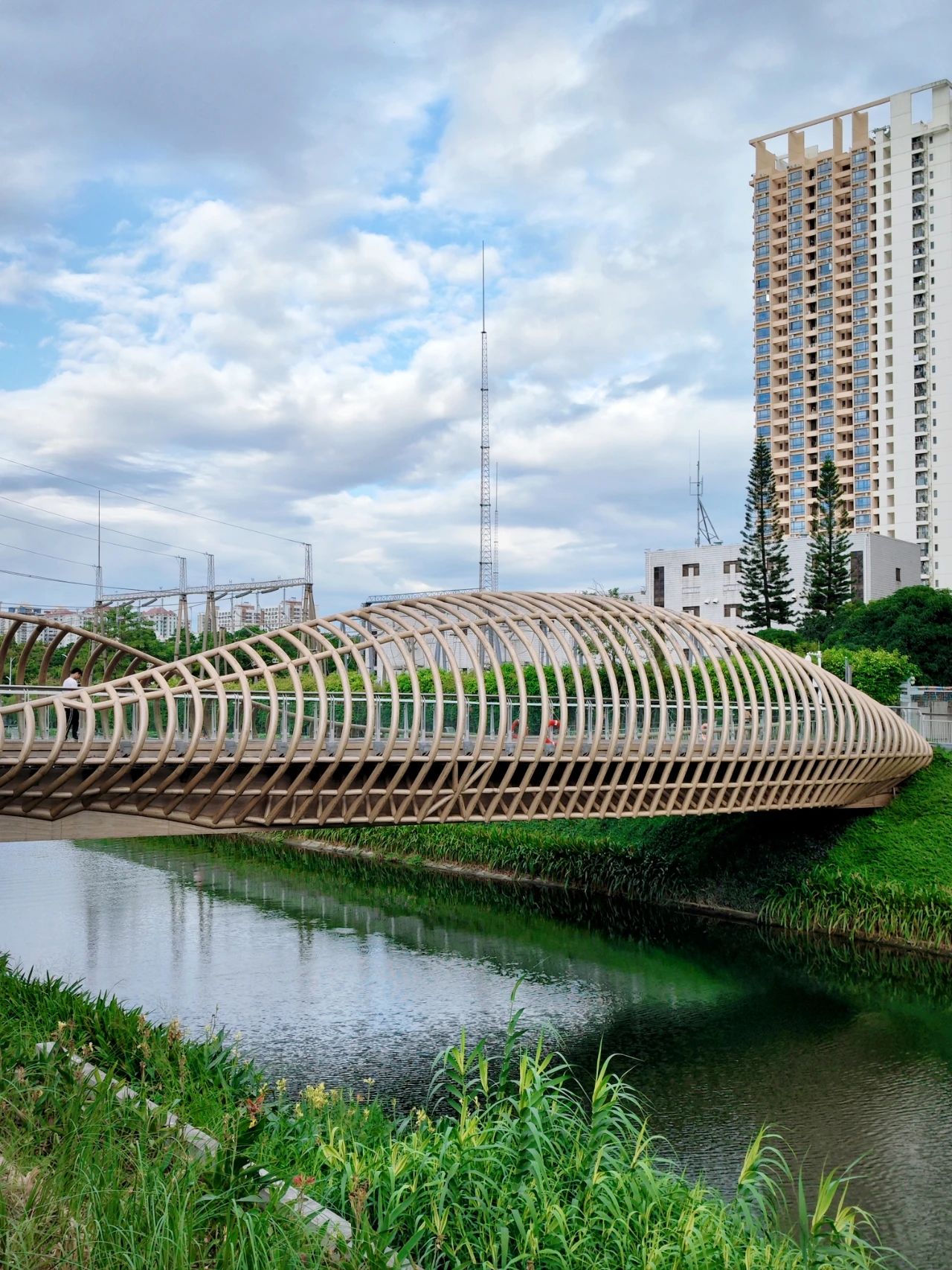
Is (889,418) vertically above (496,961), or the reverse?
(889,418)

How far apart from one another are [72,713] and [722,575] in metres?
48.0

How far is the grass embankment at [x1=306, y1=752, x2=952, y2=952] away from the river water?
101 centimetres

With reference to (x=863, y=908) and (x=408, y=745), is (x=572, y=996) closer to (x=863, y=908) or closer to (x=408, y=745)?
(x=408, y=745)

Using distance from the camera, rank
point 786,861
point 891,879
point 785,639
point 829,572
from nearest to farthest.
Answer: point 891,879 < point 786,861 < point 785,639 < point 829,572

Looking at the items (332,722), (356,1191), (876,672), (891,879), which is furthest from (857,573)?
(356,1191)

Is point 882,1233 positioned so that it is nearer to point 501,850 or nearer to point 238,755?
point 238,755

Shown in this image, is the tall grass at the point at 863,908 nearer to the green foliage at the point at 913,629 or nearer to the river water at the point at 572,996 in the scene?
the river water at the point at 572,996

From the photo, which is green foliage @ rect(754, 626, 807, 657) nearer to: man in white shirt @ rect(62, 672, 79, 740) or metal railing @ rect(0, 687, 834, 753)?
metal railing @ rect(0, 687, 834, 753)

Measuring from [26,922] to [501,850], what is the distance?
13302mm

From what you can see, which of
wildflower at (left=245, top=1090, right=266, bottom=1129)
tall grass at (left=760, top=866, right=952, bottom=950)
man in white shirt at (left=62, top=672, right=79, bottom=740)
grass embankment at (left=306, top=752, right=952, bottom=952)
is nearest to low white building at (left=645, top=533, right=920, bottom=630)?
grass embankment at (left=306, top=752, right=952, bottom=952)

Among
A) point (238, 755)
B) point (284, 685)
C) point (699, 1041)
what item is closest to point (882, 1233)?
point (699, 1041)

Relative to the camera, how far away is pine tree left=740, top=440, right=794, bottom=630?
6016 cm

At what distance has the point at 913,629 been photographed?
4706 centimetres

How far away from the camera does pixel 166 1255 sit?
6469mm
